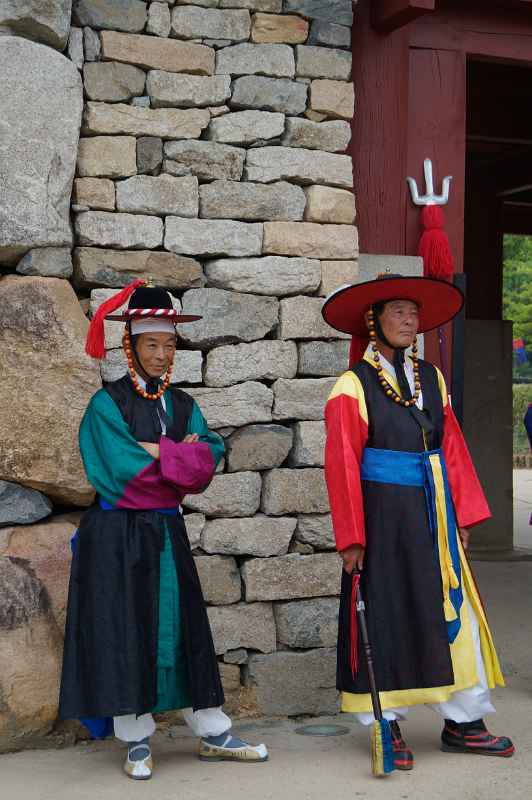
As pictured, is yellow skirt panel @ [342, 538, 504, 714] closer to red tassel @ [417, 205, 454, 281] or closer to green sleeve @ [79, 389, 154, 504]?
green sleeve @ [79, 389, 154, 504]

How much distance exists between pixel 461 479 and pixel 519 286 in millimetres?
22588

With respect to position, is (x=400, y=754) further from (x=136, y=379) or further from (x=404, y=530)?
(x=136, y=379)

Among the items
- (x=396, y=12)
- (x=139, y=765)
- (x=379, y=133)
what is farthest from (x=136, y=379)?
(x=396, y=12)

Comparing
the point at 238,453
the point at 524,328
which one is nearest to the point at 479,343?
the point at 238,453

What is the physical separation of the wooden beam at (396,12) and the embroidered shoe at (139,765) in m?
3.22

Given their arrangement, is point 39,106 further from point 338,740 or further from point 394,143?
point 338,740

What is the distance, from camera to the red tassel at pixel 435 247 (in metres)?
5.09

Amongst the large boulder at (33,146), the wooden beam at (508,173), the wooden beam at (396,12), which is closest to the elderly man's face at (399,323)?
the large boulder at (33,146)

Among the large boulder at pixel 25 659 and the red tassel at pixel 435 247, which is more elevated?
the red tassel at pixel 435 247

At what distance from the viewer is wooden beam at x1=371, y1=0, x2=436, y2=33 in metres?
4.84

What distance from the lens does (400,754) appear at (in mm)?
3947

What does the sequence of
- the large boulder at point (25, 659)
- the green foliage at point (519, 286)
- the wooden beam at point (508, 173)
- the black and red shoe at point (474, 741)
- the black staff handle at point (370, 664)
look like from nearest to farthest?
the black staff handle at point (370, 664) → the black and red shoe at point (474, 741) → the large boulder at point (25, 659) → the wooden beam at point (508, 173) → the green foliage at point (519, 286)

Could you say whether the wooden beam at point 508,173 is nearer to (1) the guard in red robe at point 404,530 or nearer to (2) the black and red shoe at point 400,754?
(1) the guard in red robe at point 404,530

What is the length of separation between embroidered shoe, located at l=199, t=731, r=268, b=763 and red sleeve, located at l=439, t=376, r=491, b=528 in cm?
110
